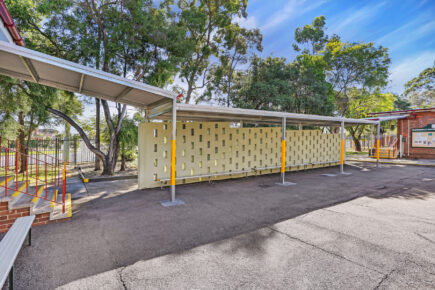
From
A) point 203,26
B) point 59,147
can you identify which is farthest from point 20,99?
point 203,26

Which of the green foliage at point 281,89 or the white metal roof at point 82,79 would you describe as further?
the green foliage at point 281,89

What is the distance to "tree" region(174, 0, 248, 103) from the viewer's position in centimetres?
1274

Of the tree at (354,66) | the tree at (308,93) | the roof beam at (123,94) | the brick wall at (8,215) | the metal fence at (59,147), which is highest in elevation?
the tree at (354,66)

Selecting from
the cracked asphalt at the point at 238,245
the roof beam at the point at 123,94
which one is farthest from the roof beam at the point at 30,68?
the cracked asphalt at the point at 238,245

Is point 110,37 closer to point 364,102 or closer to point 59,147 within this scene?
point 59,147

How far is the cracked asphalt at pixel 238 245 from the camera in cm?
243

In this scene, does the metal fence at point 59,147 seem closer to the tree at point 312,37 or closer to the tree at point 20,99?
the tree at point 20,99

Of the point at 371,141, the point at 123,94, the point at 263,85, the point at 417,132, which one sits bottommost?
the point at 371,141

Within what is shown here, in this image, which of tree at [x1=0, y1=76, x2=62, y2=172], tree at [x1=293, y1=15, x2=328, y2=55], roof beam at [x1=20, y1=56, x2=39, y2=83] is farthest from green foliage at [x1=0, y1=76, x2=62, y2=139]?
tree at [x1=293, y1=15, x2=328, y2=55]

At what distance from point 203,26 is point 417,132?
17096 mm

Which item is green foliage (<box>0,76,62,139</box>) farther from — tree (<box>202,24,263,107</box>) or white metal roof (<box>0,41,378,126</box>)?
tree (<box>202,24,263,107</box>)

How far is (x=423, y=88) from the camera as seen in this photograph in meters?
28.6

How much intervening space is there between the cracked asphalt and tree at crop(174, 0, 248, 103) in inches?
404

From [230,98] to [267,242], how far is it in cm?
1361
